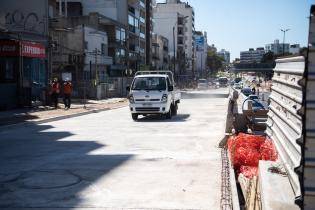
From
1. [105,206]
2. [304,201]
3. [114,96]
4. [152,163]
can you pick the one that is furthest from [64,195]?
[114,96]

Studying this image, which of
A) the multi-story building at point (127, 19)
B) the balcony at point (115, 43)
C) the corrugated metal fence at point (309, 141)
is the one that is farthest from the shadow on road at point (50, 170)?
the multi-story building at point (127, 19)

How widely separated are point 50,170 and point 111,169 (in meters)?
1.21

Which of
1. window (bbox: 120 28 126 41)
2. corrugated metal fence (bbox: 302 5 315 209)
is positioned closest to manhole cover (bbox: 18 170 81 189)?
corrugated metal fence (bbox: 302 5 315 209)

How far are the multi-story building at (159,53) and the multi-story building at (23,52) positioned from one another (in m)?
68.0

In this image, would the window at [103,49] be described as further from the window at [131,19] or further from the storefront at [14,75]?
the storefront at [14,75]

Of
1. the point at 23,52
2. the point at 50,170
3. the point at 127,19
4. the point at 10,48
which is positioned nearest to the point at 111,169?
the point at 50,170

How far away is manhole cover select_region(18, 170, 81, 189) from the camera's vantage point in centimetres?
849

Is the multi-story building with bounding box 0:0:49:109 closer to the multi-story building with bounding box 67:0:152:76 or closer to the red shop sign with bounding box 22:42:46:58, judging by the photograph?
the red shop sign with bounding box 22:42:46:58

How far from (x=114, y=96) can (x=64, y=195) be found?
141ft

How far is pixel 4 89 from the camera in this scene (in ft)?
88.4

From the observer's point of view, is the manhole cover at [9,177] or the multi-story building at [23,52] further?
the multi-story building at [23,52]

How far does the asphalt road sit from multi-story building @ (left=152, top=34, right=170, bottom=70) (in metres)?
88.3

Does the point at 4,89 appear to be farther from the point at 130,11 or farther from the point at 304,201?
the point at 130,11

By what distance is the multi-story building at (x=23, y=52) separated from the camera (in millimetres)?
27875
